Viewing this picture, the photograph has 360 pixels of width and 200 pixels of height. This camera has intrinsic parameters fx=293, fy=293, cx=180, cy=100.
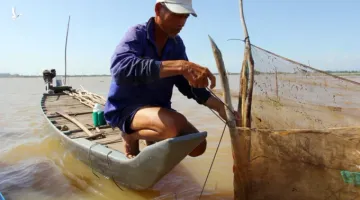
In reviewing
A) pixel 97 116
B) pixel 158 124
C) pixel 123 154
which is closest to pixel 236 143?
pixel 158 124

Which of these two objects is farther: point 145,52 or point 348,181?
point 145,52

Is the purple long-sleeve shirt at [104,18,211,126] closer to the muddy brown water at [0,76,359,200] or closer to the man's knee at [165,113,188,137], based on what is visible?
the man's knee at [165,113,188,137]

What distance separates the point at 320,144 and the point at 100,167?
7.32ft

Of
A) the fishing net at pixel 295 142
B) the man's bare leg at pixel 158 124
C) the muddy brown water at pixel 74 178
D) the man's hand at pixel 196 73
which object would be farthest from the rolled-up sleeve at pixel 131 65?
the muddy brown water at pixel 74 178

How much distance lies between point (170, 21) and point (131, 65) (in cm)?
45

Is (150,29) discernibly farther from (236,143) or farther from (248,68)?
(236,143)

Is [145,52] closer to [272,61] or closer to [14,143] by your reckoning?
[272,61]

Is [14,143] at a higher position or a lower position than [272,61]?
lower

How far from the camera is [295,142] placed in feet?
6.67

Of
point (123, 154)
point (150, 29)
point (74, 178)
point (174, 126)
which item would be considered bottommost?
point (74, 178)

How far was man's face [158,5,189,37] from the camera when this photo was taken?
207cm

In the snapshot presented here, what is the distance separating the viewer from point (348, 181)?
1.91 metres

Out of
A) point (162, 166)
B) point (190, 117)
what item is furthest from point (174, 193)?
point (190, 117)

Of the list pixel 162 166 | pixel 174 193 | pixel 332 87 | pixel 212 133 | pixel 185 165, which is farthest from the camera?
pixel 212 133
